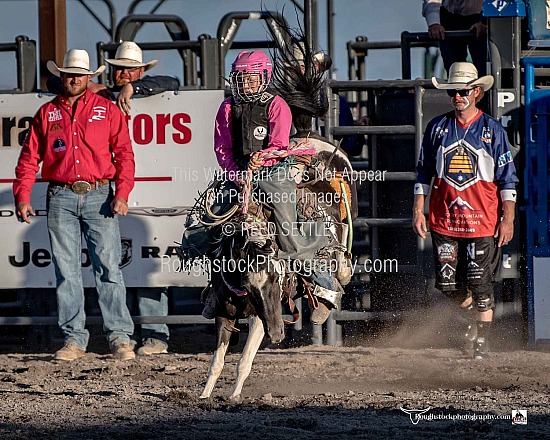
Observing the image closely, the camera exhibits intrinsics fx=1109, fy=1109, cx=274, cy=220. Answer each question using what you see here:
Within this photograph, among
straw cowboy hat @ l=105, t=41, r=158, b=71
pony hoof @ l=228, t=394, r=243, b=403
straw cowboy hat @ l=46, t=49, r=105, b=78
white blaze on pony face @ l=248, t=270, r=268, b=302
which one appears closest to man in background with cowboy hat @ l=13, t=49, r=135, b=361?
straw cowboy hat @ l=46, t=49, r=105, b=78

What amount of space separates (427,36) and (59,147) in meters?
3.32

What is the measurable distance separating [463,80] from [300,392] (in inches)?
115

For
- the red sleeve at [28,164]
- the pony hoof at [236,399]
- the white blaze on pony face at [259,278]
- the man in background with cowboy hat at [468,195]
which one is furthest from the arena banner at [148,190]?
the white blaze on pony face at [259,278]

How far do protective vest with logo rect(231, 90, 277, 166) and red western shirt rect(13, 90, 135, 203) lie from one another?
1790mm

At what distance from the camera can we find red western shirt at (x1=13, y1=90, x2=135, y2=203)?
8.77 m

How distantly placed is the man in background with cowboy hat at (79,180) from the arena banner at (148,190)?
1.03 ft

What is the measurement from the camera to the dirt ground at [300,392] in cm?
573

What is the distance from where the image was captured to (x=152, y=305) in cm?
943

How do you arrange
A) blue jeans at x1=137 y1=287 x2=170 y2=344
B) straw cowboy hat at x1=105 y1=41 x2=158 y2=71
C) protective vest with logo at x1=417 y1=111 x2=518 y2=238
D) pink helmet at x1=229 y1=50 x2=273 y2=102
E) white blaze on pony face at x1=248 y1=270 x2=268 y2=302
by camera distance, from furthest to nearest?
blue jeans at x1=137 y1=287 x2=170 y2=344
straw cowboy hat at x1=105 y1=41 x2=158 y2=71
protective vest with logo at x1=417 y1=111 x2=518 y2=238
pink helmet at x1=229 y1=50 x2=273 y2=102
white blaze on pony face at x1=248 y1=270 x2=268 y2=302

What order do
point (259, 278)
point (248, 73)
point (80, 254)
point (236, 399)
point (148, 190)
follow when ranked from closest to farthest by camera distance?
point (259, 278) < point (236, 399) < point (248, 73) < point (80, 254) < point (148, 190)

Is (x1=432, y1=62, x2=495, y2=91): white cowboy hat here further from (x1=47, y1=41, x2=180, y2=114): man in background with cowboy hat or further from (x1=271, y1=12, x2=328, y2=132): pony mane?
(x1=47, y1=41, x2=180, y2=114): man in background with cowboy hat

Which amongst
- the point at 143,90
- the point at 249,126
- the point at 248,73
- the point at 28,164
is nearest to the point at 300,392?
the point at 249,126

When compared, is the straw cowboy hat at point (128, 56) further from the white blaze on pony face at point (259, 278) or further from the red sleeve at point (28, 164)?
the white blaze on pony face at point (259, 278)

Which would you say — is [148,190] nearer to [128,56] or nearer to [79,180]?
[79,180]
